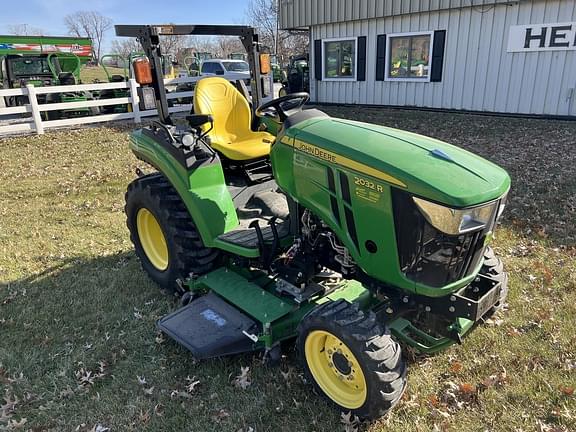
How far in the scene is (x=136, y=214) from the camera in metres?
3.66

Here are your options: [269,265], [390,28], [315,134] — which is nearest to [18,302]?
[269,265]

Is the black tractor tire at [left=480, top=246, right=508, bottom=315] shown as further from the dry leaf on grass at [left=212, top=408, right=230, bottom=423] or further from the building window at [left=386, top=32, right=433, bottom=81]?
the building window at [left=386, top=32, right=433, bottom=81]

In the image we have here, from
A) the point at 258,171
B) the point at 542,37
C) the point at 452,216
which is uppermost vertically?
the point at 542,37

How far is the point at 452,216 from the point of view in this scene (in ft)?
6.54

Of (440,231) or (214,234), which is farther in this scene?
(214,234)

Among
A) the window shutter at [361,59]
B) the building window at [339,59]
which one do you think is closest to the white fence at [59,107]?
the building window at [339,59]

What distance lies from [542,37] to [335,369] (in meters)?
9.81

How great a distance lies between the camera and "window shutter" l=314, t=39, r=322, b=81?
546 inches

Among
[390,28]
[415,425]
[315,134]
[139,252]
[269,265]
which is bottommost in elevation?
[415,425]

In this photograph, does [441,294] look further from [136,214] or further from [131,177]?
[131,177]

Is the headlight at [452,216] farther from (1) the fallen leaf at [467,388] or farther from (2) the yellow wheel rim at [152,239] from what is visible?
(2) the yellow wheel rim at [152,239]

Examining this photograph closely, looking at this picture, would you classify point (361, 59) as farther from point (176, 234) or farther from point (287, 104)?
point (176, 234)

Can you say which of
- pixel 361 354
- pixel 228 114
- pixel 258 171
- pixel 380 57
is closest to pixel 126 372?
pixel 361 354

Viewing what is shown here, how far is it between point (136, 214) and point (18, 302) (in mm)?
1081
